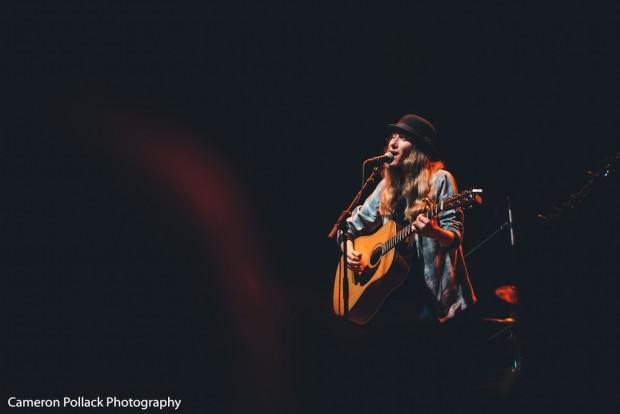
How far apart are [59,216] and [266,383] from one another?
5.44ft

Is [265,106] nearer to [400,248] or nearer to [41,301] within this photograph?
[400,248]

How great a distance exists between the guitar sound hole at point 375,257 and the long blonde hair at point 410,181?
0.23 metres

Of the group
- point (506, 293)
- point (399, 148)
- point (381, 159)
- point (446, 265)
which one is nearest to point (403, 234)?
point (446, 265)

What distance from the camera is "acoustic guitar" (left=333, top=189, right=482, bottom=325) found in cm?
291

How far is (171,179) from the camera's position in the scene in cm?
379

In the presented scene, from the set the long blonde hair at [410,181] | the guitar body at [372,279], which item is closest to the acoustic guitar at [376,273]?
the guitar body at [372,279]

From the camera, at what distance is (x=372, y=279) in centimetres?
304

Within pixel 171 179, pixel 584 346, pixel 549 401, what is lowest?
pixel 549 401

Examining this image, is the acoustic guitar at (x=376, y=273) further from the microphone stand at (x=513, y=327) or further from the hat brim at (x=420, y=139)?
the hat brim at (x=420, y=139)

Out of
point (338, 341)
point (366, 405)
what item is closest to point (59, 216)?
point (338, 341)

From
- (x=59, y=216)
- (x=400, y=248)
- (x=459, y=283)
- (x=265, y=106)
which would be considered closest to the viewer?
(x=459, y=283)

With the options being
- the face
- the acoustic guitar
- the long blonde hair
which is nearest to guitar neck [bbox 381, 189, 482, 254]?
the acoustic guitar

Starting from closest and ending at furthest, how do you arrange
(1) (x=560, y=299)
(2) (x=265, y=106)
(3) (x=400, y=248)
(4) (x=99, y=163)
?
(1) (x=560, y=299)
(3) (x=400, y=248)
(4) (x=99, y=163)
(2) (x=265, y=106)

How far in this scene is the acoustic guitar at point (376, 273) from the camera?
2.91 metres
